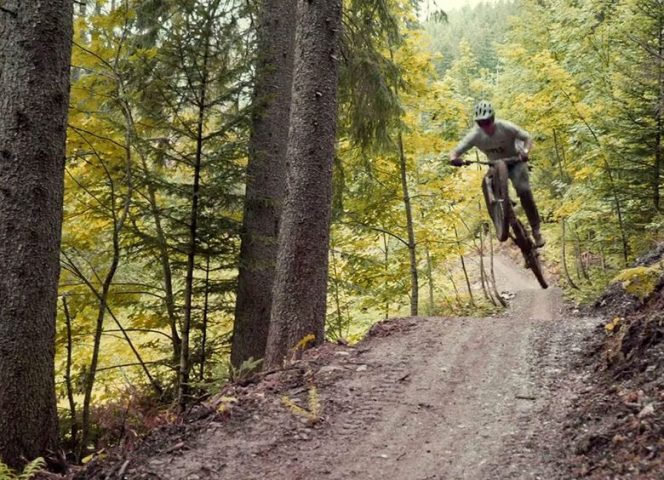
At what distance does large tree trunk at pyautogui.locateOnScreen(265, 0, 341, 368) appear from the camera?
630cm

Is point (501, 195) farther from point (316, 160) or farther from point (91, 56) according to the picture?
point (91, 56)

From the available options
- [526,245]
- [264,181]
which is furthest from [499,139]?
[264,181]

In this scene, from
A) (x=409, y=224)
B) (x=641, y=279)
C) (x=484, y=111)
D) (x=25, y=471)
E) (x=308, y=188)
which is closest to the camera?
(x=25, y=471)

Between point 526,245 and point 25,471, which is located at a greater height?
point 526,245

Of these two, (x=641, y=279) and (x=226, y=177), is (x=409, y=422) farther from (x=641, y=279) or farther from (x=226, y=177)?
(x=226, y=177)

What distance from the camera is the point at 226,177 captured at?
8031 millimetres

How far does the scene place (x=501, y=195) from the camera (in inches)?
317

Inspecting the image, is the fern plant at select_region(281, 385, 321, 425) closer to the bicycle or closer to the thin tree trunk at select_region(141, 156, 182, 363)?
the thin tree trunk at select_region(141, 156, 182, 363)

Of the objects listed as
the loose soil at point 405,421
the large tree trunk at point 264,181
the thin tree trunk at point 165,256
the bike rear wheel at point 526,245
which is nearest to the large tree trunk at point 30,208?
the loose soil at point 405,421

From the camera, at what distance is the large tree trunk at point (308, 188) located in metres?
6.30

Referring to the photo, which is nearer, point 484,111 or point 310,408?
point 310,408

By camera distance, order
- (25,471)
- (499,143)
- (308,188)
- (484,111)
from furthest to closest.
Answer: (499,143), (484,111), (308,188), (25,471)

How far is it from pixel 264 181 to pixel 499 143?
12.2ft

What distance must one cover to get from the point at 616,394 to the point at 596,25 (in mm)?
14876
